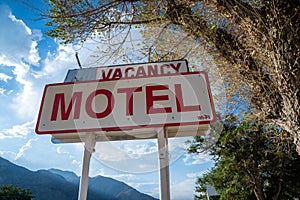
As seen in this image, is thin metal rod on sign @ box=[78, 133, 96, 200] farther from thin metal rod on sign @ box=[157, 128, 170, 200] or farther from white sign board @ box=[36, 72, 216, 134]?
thin metal rod on sign @ box=[157, 128, 170, 200]

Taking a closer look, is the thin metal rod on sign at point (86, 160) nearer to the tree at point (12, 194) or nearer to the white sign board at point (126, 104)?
the white sign board at point (126, 104)

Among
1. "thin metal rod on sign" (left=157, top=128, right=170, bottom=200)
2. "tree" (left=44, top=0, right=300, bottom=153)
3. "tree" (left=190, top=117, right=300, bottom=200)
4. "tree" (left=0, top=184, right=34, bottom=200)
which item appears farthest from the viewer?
"tree" (left=0, top=184, right=34, bottom=200)

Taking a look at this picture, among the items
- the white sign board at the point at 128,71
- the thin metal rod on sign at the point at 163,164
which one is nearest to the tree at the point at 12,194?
the white sign board at the point at 128,71

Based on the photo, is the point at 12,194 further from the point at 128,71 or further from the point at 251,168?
the point at 128,71

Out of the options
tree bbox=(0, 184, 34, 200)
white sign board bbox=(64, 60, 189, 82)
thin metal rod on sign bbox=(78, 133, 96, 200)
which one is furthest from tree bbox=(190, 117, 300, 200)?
tree bbox=(0, 184, 34, 200)

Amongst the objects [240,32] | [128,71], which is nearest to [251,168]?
[240,32]

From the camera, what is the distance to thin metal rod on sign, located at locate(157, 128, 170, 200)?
855 millimetres

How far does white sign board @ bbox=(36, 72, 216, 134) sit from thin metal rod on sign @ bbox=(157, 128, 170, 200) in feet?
0.18

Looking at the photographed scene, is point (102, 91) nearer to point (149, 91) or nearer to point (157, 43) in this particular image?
point (149, 91)

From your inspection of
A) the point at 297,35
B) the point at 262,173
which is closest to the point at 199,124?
the point at 297,35

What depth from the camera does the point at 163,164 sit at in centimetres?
90

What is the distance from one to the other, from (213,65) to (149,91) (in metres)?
2.86

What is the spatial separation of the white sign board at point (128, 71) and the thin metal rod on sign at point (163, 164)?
339 millimetres

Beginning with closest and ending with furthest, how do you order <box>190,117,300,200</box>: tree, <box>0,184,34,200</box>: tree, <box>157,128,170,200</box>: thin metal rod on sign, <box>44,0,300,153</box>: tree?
<box>157,128,170,200</box>: thin metal rod on sign → <box>44,0,300,153</box>: tree → <box>190,117,300,200</box>: tree → <box>0,184,34,200</box>: tree
